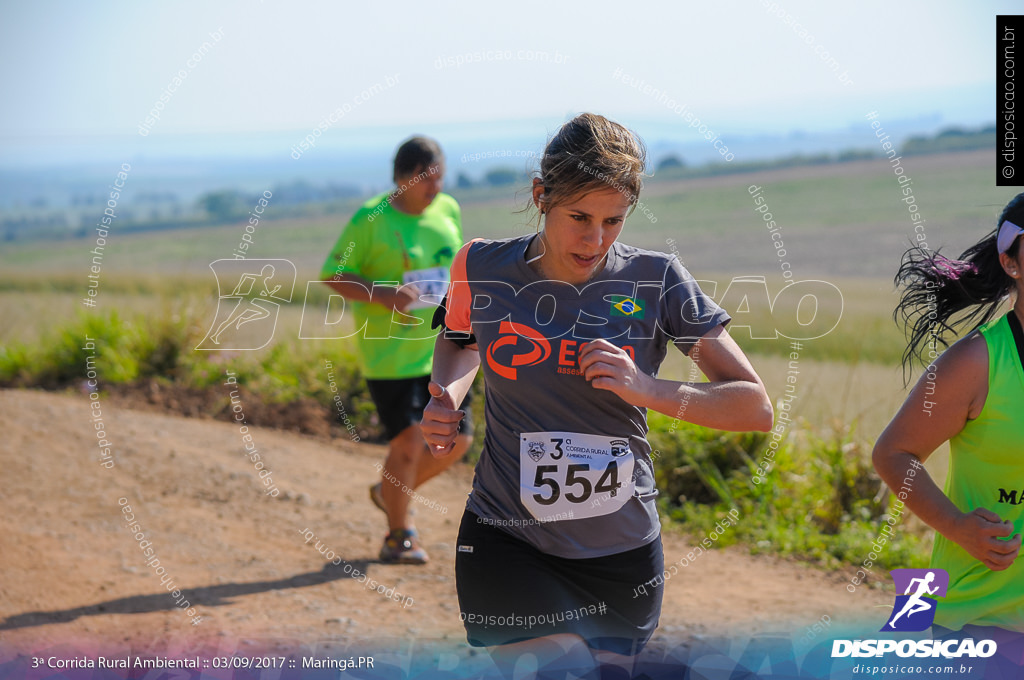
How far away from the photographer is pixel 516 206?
291 cm

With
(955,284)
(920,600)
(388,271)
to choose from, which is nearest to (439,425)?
(920,600)

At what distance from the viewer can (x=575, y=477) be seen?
2.45 metres

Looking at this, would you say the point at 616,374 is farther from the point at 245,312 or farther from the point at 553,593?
the point at 245,312

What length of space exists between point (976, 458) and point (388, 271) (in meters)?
3.28

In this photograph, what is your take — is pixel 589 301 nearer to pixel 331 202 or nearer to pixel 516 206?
pixel 516 206

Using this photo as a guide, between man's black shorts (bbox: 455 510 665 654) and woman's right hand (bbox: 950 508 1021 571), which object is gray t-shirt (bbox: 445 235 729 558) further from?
woman's right hand (bbox: 950 508 1021 571)

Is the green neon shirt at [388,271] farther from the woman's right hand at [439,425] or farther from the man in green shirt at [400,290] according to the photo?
the woman's right hand at [439,425]

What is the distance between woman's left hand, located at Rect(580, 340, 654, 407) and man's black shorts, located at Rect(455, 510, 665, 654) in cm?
48

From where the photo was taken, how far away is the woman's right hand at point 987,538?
2.26 metres

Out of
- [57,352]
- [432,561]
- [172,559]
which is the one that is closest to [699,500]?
[432,561]

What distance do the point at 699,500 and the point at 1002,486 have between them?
3.96 meters

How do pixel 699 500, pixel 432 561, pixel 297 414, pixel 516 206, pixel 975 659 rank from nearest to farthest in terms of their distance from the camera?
pixel 975 659
pixel 516 206
pixel 432 561
pixel 699 500
pixel 297 414

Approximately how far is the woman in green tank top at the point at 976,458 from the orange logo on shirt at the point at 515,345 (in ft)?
3.09

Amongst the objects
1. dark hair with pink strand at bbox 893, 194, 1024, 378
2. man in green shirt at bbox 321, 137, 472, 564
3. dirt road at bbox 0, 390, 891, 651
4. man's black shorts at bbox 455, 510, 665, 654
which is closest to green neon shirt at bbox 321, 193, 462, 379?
man in green shirt at bbox 321, 137, 472, 564
